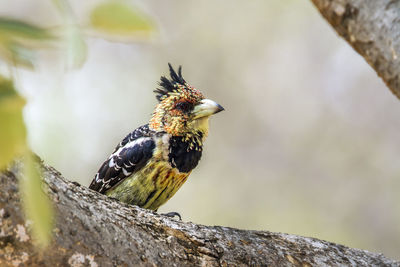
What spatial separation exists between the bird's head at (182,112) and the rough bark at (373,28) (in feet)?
9.25

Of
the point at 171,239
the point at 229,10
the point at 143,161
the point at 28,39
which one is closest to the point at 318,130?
the point at 229,10

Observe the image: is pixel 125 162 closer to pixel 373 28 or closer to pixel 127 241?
pixel 127 241

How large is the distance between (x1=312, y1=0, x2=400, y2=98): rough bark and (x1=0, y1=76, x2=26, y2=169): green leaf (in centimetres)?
119

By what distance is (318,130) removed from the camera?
9.17 m

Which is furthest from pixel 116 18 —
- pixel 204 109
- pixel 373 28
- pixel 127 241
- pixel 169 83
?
pixel 169 83

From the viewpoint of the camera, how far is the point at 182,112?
4594 mm

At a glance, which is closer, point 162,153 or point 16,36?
point 16,36

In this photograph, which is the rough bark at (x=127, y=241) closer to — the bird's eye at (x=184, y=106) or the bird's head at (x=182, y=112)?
the bird's head at (x=182, y=112)

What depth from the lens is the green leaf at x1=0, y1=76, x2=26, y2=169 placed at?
1.80ft

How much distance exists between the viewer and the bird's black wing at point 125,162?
420 centimetres

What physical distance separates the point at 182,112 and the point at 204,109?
19 cm

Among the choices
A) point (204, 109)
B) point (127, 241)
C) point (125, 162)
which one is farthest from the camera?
point (204, 109)

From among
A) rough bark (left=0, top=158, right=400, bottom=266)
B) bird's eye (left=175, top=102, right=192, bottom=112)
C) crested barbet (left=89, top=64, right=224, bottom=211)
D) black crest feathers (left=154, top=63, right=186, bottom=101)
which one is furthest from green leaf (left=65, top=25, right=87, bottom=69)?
black crest feathers (left=154, top=63, right=186, bottom=101)

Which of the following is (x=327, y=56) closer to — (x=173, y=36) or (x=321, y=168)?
(x=321, y=168)
